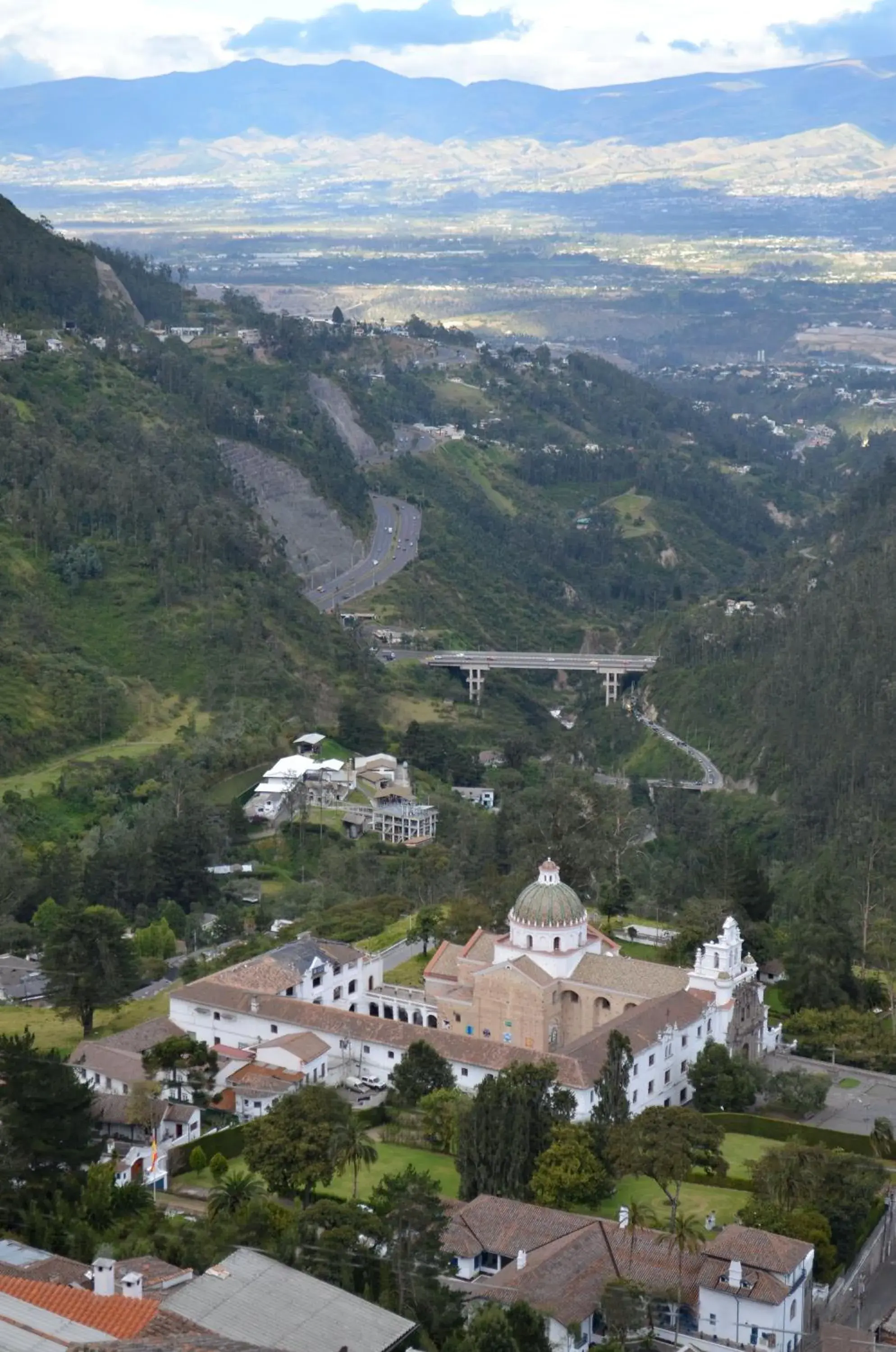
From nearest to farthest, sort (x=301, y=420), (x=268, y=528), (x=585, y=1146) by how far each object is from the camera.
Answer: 1. (x=585, y=1146)
2. (x=268, y=528)
3. (x=301, y=420)

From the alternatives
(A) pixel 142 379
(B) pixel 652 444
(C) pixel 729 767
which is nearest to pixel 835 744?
(C) pixel 729 767

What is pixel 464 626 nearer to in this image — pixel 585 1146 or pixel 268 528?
pixel 268 528

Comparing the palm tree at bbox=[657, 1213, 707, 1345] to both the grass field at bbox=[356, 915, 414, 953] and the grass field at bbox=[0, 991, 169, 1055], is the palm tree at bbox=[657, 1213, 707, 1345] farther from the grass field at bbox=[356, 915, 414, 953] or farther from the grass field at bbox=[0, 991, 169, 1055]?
the grass field at bbox=[356, 915, 414, 953]

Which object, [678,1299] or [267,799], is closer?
[678,1299]

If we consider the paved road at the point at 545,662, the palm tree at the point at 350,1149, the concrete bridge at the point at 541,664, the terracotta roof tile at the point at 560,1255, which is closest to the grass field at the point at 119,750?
the concrete bridge at the point at 541,664

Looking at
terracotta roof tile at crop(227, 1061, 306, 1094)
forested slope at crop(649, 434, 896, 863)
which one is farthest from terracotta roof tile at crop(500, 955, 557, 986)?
forested slope at crop(649, 434, 896, 863)

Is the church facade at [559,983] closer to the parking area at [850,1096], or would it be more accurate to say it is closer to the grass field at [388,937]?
the parking area at [850,1096]

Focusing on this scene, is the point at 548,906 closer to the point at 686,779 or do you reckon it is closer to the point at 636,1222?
the point at 636,1222
